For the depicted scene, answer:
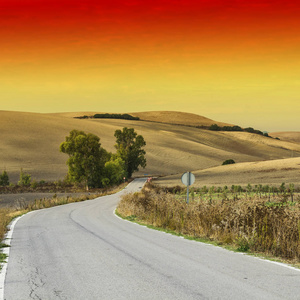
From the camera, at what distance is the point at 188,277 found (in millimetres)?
8766

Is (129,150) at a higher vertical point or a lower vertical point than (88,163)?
higher

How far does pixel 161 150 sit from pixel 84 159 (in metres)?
68.7

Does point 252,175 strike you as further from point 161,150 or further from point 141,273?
point 141,273

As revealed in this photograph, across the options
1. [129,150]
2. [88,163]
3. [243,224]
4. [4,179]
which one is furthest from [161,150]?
[243,224]

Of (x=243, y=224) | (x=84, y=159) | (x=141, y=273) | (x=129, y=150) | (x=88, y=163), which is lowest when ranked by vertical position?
(x=88, y=163)

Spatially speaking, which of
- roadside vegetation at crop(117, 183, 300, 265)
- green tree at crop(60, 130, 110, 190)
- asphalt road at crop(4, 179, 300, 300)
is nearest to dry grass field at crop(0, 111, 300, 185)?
green tree at crop(60, 130, 110, 190)

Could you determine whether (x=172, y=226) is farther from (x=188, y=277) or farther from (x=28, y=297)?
(x=28, y=297)

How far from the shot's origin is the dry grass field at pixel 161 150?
89.2 meters

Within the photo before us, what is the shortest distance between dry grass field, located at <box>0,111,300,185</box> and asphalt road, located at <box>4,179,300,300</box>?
188 ft

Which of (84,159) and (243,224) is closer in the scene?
(243,224)

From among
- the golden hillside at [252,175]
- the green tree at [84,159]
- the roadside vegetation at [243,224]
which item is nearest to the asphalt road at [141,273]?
the roadside vegetation at [243,224]

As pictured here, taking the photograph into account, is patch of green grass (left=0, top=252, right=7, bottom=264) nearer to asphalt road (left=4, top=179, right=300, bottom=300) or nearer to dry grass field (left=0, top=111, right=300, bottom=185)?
asphalt road (left=4, top=179, right=300, bottom=300)

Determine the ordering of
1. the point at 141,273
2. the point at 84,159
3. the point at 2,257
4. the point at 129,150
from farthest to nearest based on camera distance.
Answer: the point at 129,150 → the point at 84,159 → the point at 2,257 → the point at 141,273

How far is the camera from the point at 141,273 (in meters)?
9.26
